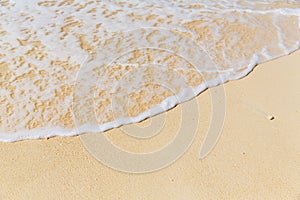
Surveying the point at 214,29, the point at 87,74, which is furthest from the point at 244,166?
the point at 214,29

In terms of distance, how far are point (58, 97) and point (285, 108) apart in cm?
165

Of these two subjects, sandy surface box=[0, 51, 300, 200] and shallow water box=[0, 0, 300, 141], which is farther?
shallow water box=[0, 0, 300, 141]

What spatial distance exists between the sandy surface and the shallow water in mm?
231

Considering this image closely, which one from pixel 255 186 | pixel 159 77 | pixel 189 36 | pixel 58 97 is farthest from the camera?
pixel 189 36

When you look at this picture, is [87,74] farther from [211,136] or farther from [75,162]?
[211,136]

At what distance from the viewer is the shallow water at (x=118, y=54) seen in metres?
2.69

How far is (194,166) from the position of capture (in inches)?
86.5

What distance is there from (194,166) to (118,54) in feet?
4.68

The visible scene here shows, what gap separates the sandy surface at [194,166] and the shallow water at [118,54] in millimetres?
231

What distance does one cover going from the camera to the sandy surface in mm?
2061

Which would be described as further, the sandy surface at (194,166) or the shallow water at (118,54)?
the shallow water at (118,54)

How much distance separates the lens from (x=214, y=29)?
3.54 meters

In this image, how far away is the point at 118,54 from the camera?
3.25 metres

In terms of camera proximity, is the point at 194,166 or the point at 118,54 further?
the point at 118,54
